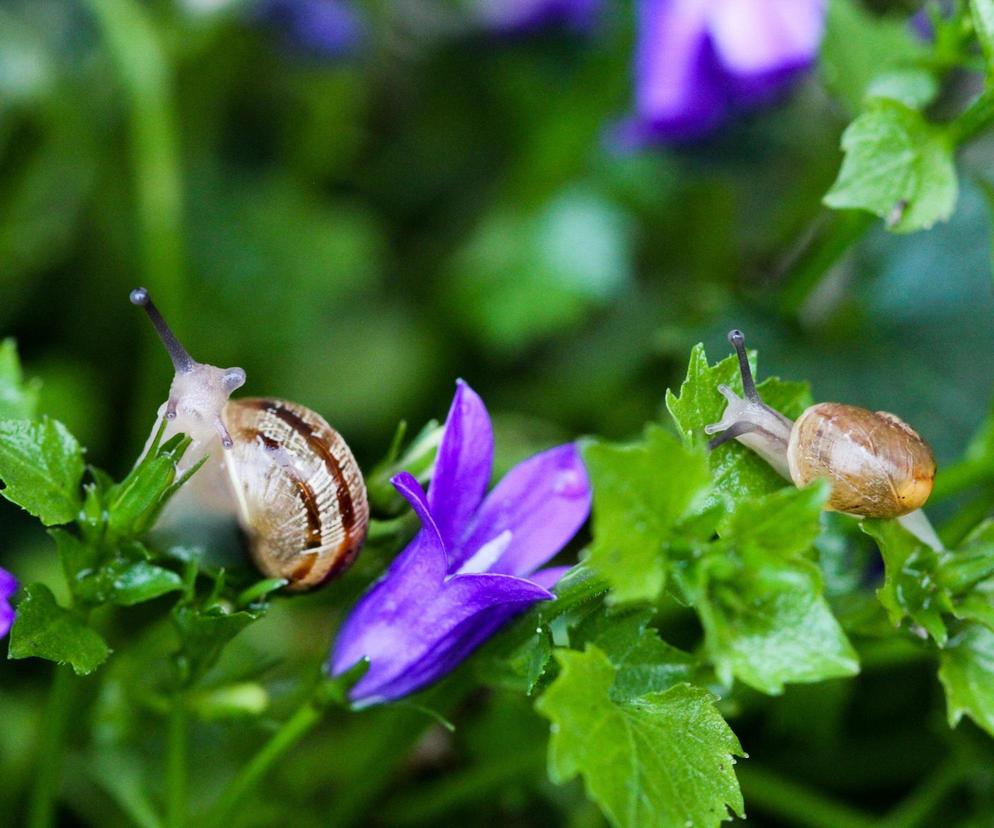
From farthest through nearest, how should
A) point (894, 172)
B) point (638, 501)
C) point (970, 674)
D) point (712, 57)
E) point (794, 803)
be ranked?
point (712, 57), point (794, 803), point (894, 172), point (970, 674), point (638, 501)

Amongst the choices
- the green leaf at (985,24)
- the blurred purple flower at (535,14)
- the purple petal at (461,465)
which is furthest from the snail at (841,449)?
the blurred purple flower at (535,14)

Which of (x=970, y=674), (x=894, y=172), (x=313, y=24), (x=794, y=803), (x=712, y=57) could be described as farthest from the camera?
(x=313, y=24)

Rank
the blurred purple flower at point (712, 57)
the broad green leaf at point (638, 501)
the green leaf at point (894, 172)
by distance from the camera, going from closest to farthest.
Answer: the broad green leaf at point (638, 501)
the green leaf at point (894, 172)
the blurred purple flower at point (712, 57)

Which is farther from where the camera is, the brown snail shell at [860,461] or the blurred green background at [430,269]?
the blurred green background at [430,269]

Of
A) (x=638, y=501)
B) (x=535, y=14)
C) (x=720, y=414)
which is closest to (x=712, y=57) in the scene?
(x=535, y=14)

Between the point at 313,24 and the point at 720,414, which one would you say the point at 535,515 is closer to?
the point at 720,414

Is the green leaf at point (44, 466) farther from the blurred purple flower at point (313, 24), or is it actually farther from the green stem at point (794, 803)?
the blurred purple flower at point (313, 24)

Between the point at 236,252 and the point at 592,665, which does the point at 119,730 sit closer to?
the point at 592,665
